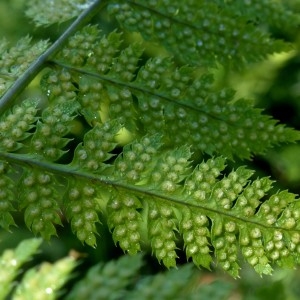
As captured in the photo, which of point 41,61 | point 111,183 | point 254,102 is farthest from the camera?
point 254,102

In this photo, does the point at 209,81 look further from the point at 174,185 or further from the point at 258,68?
the point at 258,68

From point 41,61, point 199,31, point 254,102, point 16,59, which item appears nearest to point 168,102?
point 199,31

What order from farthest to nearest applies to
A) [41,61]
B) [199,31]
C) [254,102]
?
[254,102]
[199,31]
[41,61]

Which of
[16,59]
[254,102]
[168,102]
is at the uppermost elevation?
[16,59]

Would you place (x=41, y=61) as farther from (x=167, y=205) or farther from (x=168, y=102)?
(x=167, y=205)

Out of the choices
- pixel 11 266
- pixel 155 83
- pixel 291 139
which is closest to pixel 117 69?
pixel 155 83

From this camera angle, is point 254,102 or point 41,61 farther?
point 254,102

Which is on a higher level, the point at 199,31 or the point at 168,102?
the point at 199,31
